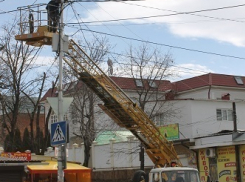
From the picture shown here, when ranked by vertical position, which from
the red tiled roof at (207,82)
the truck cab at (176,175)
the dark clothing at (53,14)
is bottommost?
the truck cab at (176,175)

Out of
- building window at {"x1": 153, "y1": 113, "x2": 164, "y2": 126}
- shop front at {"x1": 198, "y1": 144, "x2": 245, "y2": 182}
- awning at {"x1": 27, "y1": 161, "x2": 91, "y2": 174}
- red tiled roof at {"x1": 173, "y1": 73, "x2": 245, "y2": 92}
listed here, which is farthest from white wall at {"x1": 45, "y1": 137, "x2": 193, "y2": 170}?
red tiled roof at {"x1": 173, "y1": 73, "x2": 245, "y2": 92}

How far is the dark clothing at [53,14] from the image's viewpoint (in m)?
17.9

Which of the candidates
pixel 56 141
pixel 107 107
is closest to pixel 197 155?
pixel 107 107

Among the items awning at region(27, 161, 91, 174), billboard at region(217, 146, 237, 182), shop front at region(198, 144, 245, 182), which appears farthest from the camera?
billboard at region(217, 146, 237, 182)

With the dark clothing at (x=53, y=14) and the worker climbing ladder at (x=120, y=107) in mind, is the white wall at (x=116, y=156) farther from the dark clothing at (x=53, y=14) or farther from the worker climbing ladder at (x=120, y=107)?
the dark clothing at (x=53, y=14)

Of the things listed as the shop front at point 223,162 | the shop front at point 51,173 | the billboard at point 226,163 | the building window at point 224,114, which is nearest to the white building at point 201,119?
the building window at point 224,114

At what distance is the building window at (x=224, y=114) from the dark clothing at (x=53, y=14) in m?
23.3

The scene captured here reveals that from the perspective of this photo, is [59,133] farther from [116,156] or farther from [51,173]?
[116,156]

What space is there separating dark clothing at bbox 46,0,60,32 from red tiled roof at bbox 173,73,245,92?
36.7m

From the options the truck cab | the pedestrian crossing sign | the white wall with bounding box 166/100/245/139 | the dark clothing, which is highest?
the dark clothing

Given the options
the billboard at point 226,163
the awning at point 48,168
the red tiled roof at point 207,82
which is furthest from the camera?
the red tiled roof at point 207,82

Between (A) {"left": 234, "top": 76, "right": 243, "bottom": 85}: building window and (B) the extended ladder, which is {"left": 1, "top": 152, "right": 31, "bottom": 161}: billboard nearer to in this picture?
(B) the extended ladder

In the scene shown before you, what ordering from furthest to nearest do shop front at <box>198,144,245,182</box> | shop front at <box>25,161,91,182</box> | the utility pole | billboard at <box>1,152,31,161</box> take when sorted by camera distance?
1. shop front at <box>198,144,245,182</box>
2. billboard at <box>1,152,31,161</box>
3. shop front at <box>25,161,91,182</box>
4. the utility pole

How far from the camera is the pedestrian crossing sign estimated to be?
14.5 m
